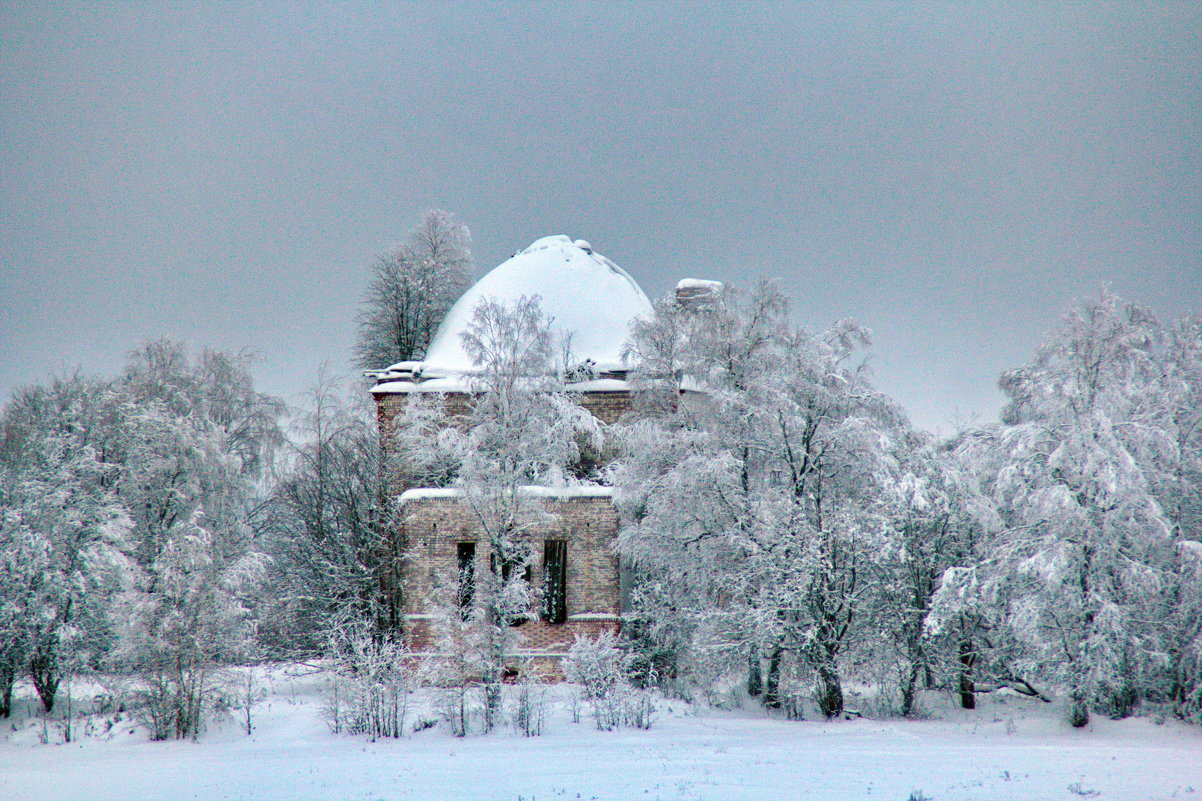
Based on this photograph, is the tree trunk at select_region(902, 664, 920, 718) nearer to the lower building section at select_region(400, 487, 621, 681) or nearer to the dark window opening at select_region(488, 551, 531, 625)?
the lower building section at select_region(400, 487, 621, 681)

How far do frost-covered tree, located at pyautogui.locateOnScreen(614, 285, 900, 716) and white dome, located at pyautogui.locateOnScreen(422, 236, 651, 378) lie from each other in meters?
6.05

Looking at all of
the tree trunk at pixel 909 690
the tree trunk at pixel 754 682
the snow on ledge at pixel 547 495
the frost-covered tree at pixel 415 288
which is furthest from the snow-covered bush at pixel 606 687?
the frost-covered tree at pixel 415 288

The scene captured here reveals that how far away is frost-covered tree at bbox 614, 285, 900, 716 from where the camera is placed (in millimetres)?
19516

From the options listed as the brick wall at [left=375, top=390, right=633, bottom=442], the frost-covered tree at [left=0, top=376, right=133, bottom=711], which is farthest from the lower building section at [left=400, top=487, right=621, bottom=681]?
the frost-covered tree at [left=0, top=376, right=133, bottom=711]

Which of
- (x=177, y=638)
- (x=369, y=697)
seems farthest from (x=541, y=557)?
(x=177, y=638)

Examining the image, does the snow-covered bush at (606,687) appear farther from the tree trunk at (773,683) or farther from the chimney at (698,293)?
the chimney at (698,293)

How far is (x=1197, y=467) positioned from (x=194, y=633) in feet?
67.9

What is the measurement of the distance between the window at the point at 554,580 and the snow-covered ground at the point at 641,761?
3843 mm

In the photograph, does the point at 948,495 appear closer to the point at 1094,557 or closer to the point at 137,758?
the point at 1094,557

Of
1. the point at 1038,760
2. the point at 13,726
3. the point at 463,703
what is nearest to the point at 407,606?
the point at 463,703

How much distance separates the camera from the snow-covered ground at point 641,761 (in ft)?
41.3

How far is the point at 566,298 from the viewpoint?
1111 inches

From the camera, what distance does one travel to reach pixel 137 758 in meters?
16.0

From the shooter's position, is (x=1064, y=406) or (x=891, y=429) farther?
(x=891, y=429)
